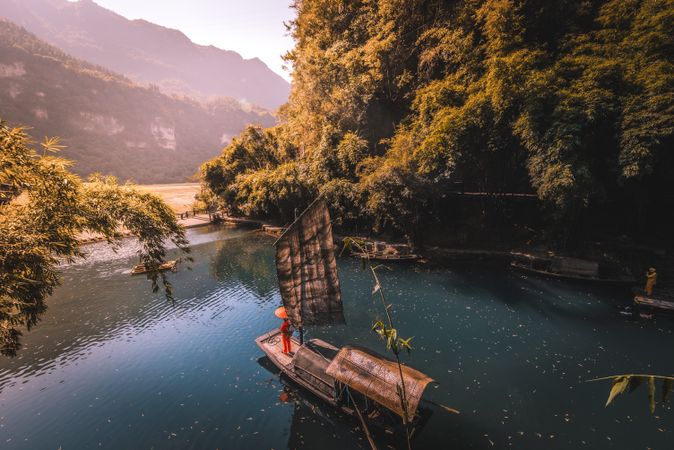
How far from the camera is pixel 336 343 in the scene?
1571 centimetres

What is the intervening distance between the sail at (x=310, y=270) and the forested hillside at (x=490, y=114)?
51.0 feet

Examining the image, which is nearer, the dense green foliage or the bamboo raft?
the dense green foliage

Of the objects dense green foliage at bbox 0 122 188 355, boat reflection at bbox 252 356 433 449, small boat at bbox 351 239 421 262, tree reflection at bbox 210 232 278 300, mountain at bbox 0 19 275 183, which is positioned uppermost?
mountain at bbox 0 19 275 183

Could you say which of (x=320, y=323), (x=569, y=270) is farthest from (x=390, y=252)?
(x=320, y=323)

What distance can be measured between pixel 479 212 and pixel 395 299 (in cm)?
1584

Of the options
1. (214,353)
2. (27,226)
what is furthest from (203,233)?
(27,226)

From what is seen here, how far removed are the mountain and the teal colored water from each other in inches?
3786

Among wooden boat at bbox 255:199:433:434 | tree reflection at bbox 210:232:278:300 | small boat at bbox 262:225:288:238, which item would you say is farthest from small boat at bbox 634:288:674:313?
small boat at bbox 262:225:288:238

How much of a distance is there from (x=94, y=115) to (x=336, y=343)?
181m

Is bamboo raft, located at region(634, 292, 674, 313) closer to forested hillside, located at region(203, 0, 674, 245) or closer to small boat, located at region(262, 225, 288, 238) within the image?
forested hillside, located at region(203, 0, 674, 245)

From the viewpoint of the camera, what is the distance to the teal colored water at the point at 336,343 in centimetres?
1048

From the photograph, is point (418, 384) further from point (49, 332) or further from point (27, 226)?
point (49, 332)

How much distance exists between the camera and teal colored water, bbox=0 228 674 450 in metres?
10.5

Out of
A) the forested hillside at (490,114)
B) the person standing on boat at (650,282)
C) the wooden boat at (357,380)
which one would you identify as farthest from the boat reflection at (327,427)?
the forested hillside at (490,114)
